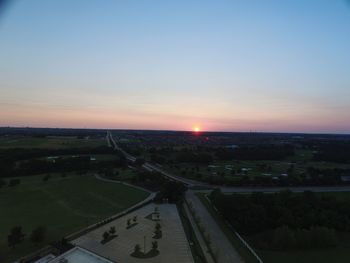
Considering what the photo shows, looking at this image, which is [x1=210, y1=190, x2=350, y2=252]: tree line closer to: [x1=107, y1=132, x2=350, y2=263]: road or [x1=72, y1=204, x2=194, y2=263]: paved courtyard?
[x1=107, y1=132, x2=350, y2=263]: road

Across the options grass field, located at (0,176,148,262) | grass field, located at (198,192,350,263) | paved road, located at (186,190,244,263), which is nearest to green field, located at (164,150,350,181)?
grass field, located at (0,176,148,262)

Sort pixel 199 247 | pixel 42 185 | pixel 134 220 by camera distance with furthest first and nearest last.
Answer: pixel 42 185 → pixel 134 220 → pixel 199 247

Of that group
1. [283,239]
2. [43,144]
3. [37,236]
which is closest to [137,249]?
[37,236]

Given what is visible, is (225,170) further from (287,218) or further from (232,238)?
(232,238)

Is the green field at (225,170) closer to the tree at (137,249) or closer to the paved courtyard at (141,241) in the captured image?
the paved courtyard at (141,241)

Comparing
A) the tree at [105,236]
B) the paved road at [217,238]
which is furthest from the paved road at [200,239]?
the tree at [105,236]

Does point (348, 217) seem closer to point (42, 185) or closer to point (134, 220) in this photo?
point (134, 220)

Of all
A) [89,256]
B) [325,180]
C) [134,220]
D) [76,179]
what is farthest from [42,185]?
[325,180]

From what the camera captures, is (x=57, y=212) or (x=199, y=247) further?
(x=57, y=212)
